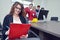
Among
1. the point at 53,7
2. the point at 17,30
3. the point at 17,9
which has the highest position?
the point at 17,9

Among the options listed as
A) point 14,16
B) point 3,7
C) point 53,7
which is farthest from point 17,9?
point 53,7

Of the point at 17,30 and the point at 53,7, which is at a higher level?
the point at 53,7

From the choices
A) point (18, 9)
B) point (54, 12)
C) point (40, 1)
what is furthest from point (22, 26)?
point (54, 12)

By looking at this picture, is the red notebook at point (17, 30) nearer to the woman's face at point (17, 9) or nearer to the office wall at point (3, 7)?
the woman's face at point (17, 9)

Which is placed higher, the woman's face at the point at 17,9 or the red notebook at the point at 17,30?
the woman's face at the point at 17,9

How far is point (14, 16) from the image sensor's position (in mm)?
2994

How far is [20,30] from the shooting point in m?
2.43

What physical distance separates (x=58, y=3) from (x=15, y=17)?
6.91 meters

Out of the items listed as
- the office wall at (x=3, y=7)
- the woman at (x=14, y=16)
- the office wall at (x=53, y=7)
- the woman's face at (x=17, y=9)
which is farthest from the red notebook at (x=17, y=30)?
the office wall at (x=53, y=7)

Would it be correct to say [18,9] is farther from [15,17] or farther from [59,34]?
[59,34]

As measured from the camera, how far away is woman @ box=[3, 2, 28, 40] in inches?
111

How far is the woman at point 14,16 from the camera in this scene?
111 inches

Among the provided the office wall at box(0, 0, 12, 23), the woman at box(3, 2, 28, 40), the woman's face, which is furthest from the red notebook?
the office wall at box(0, 0, 12, 23)

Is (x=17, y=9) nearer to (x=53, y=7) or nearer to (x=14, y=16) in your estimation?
(x=14, y=16)
